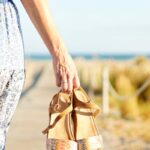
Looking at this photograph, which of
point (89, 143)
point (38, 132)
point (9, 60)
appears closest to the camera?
point (9, 60)

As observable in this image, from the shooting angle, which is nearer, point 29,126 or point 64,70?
point 64,70

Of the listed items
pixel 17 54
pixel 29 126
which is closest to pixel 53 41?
pixel 17 54

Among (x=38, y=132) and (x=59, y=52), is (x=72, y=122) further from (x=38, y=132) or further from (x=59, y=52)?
(x=38, y=132)

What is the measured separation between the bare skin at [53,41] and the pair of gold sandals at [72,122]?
0.24ft

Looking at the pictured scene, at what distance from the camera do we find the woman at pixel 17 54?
2.46 metres

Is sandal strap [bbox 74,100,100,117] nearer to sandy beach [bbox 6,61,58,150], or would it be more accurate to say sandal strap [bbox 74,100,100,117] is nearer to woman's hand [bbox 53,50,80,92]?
woman's hand [bbox 53,50,80,92]

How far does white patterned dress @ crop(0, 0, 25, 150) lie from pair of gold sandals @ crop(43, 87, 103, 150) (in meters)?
0.22

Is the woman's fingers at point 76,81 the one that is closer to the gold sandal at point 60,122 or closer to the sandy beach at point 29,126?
the gold sandal at point 60,122

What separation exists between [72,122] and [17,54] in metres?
0.44

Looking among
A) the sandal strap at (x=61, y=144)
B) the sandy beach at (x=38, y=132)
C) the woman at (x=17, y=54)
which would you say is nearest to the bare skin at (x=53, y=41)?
the woman at (x=17, y=54)

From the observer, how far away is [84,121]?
2.75 metres

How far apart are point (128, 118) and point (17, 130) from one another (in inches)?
159

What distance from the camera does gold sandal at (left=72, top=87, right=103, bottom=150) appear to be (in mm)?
2730

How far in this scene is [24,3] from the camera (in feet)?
8.49
